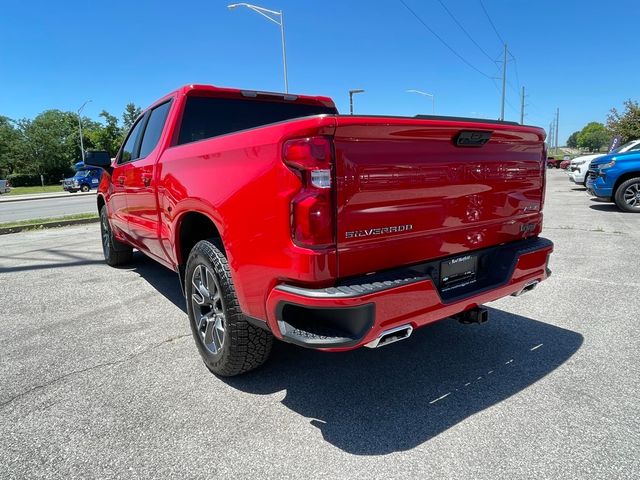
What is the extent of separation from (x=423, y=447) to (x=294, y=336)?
87 centimetres

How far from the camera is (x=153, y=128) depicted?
421cm

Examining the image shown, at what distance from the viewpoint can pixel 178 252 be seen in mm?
3320

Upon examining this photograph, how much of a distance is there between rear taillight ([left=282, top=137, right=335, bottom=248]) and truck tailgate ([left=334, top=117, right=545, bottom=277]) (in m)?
0.06

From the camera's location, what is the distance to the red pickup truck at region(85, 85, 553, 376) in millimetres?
2029

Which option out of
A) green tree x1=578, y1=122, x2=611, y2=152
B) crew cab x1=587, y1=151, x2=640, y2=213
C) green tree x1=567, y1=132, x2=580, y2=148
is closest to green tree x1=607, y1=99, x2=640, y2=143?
crew cab x1=587, y1=151, x2=640, y2=213

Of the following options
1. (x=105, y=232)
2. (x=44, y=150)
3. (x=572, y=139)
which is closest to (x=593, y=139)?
(x=572, y=139)

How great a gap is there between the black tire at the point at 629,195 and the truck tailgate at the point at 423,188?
30.2 feet

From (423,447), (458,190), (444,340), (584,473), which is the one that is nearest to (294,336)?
(423,447)

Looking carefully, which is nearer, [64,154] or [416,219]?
[416,219]

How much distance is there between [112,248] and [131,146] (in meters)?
1.79

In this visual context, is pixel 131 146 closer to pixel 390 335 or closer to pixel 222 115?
pixel 222 115

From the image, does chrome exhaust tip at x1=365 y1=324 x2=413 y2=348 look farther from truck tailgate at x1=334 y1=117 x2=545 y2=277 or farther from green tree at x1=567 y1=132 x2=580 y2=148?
green tree at x1=567 y1=132 x2=580 y2=148

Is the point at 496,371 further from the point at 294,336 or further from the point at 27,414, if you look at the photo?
the point at 27,414

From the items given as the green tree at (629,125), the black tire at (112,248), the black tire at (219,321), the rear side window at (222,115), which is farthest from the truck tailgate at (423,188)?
the green tree at (629,125)
